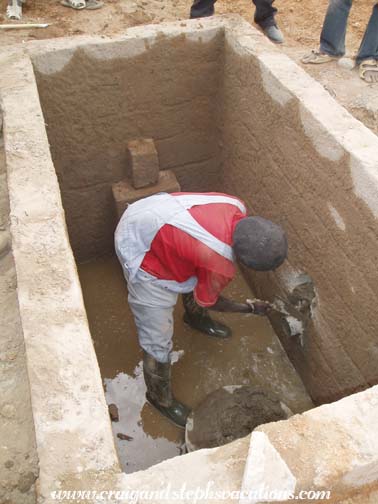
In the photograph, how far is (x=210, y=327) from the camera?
395cm

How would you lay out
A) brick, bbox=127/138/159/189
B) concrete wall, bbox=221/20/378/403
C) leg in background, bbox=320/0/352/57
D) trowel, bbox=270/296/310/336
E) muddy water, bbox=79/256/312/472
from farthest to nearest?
leg in background, bbox=320/0/352/57, brick, bbox=127/138/159/189, trowel, bbox=270/296/310/336, muddy water, bbox=79/256/312/472, concrete wall, bbox=221/20/378/403

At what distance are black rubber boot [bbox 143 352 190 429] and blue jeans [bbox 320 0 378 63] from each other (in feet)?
11.5

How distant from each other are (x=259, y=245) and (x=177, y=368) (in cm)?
169

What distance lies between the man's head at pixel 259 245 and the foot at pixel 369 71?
2.81 metres

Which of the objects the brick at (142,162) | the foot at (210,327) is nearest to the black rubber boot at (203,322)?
the foot at (210,327)

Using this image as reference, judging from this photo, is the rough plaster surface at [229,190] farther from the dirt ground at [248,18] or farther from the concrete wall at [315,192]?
the dirt ground at [248,18]

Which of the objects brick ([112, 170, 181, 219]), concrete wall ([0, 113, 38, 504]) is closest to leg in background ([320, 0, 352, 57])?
brick ([112, 170, 181, 219])

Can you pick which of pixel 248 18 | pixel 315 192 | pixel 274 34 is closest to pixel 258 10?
pixel 274 34

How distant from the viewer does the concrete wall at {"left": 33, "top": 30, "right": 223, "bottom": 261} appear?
12.1ft

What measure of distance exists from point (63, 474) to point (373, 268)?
1947 mm

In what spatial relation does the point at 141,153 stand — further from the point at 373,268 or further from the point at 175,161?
the point at 373,268

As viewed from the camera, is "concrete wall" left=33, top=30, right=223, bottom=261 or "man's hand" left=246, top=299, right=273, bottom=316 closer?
"man's hand" left=246, top=299, right=273, bottom=316

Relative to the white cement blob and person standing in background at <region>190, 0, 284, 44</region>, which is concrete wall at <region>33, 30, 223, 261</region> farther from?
the white cement blob

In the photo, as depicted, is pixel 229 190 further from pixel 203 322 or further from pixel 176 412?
pixel 176 412
